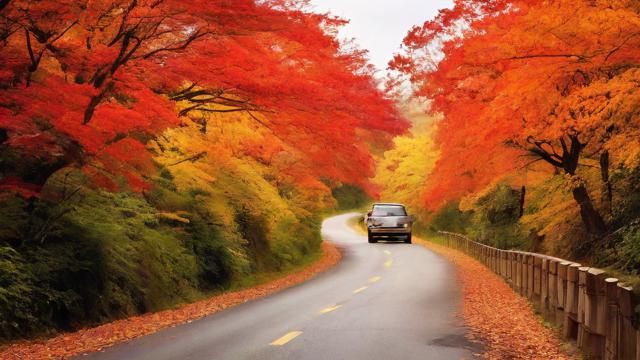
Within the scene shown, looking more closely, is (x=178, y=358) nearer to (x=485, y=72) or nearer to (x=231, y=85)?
(x=231, y=85)

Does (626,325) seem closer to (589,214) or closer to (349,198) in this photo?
(589,214)

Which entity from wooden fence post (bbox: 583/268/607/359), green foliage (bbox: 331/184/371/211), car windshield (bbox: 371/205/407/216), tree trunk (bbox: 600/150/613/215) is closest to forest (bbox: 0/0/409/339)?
tree trunk (bbox: 600/150/613/215)

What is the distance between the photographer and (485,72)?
53.1 feet

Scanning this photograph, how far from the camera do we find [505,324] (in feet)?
34.3

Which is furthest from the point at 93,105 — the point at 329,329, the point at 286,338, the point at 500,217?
the point at 500,217

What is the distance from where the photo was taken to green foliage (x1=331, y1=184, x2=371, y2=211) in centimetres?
A: 9719

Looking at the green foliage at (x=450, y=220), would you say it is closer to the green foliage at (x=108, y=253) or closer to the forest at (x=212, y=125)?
the forest at (x=212, y=125)

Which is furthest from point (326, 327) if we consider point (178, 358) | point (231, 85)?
point (231, 85)

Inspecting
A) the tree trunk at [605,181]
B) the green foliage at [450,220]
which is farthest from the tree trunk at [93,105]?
the green foliage at [450,220]

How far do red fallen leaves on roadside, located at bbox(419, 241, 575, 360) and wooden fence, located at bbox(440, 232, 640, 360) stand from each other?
270 millimetres

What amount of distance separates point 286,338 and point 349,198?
302 feet

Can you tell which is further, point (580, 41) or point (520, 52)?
point (520, 52)

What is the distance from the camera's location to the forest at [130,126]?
9.53m

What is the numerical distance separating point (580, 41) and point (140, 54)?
7747 mm
